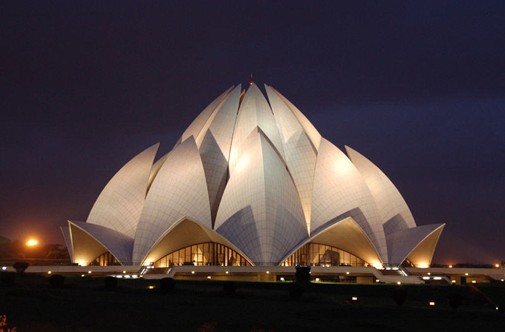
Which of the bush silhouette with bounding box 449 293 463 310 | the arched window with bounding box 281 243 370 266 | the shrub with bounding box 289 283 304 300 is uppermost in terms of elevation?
the arched window with bounding box 281 243 370 266

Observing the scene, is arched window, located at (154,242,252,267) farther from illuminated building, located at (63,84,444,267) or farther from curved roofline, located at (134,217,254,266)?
curved roofline, located at (134,217,254,266)

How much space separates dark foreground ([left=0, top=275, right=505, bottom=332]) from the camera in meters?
19.9

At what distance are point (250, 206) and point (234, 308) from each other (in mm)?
19601

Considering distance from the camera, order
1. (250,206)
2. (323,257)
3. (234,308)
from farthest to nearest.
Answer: (323,257), (250,206), (234,308)

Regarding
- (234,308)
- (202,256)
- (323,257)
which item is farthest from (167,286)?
(323,257)

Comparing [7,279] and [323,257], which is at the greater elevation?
[323,257]

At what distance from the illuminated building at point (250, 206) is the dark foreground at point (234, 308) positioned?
441 inches

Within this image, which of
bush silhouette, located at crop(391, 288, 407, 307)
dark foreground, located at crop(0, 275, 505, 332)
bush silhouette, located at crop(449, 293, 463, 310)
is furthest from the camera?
bush silhouette, located at crop(449, 293, 463, 310)

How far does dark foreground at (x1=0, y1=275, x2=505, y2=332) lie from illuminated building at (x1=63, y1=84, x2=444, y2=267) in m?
11.2

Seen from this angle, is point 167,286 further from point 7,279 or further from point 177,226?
point 177,226

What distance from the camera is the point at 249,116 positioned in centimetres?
5050

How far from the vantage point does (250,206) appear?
43.2 meters

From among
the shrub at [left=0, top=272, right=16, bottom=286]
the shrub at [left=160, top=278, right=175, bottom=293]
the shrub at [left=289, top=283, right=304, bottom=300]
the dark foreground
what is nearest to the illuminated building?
the dark foreground

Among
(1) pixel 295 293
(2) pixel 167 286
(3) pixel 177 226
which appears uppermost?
(3) pixel 177 226
